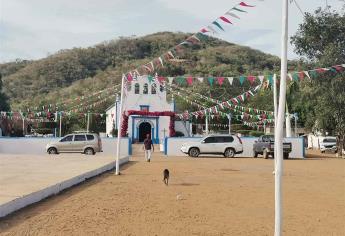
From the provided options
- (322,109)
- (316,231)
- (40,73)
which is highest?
(40,73)

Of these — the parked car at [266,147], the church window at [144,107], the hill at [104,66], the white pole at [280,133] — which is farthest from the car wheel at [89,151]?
the hill at [104,66]

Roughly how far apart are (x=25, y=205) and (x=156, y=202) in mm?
3108

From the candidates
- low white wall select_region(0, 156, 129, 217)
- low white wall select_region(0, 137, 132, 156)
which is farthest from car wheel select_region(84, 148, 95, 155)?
low white wall select_region(0, 156, 129, 217)

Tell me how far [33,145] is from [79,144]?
20.7ft

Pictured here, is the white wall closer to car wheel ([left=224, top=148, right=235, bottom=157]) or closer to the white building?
the white building

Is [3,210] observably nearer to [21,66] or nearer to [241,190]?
[241,190]

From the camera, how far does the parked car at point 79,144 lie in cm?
3512

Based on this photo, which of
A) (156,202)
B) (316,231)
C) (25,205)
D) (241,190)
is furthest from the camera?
(241,190)

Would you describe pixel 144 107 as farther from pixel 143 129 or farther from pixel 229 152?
pixel 229 152

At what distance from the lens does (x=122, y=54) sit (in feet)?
561

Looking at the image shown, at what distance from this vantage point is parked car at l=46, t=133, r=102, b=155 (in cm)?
3512

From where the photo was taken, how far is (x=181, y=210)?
11.2 metres

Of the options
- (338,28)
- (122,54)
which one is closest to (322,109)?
(338,28)

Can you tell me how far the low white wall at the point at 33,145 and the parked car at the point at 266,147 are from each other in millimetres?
9705
